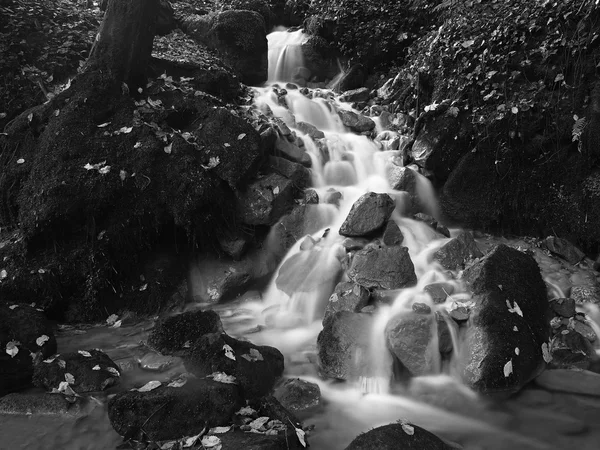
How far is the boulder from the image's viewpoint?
500 cm

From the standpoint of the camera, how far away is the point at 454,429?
3.86 meters

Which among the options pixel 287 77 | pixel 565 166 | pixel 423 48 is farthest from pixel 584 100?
pixel 287 77

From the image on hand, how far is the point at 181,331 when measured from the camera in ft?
16.6

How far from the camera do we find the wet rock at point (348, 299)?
17.8 feet

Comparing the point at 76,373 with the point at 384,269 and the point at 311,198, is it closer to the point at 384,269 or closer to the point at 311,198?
the point at 384,269

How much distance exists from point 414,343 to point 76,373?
3.69 m

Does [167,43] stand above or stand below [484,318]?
above

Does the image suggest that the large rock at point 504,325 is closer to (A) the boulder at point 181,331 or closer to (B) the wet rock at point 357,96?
(A) the boulder at point 181,331

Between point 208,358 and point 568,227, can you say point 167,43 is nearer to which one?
point 208,358

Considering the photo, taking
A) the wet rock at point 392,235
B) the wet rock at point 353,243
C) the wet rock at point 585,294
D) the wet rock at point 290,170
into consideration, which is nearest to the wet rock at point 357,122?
the wet rock at point 290,170

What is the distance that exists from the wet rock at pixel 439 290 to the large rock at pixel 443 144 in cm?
302

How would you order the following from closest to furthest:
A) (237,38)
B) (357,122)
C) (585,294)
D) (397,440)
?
1. (397,440)
2. (585,294)
3. (357,122)
4. (237,38)

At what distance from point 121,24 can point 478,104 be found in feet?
21.6

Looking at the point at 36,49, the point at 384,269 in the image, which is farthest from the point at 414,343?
the point at 36,49
